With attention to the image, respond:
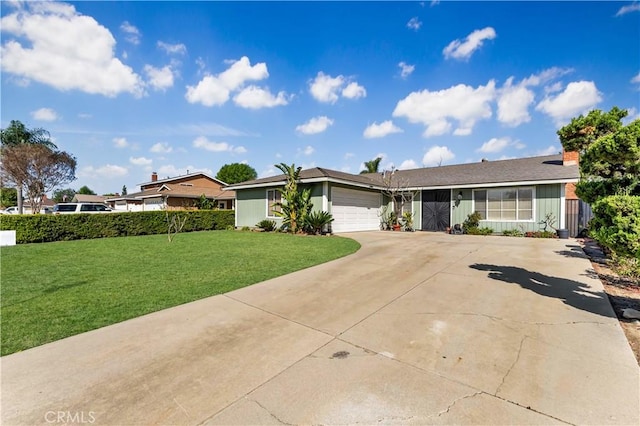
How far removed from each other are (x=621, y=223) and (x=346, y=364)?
401 centimetres

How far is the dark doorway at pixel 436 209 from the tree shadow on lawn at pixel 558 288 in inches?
393

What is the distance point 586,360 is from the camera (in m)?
2.71

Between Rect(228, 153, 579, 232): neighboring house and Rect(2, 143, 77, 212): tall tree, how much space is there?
65.8 ft

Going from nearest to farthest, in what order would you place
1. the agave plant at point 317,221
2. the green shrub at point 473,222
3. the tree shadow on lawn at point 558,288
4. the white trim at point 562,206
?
the tree shadow on lawn at point 558,288 < the white trim at point 562,206 < the agave plant at point 317,221 < the green shrub at point 473,222

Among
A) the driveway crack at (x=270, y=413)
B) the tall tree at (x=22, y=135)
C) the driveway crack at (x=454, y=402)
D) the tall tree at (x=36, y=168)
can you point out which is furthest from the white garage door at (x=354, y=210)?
the tall tree at (x=22, y=135)

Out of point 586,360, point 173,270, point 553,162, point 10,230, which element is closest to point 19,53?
point 10,230

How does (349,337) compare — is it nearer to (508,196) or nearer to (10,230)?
(508,196)

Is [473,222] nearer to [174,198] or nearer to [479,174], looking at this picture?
[479,174]

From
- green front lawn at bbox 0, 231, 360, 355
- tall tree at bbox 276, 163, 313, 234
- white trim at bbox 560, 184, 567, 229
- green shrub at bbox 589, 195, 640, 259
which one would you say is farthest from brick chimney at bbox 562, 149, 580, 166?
green shrub at bbox 589, 195, 640, 259

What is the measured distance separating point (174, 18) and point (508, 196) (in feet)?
54.9

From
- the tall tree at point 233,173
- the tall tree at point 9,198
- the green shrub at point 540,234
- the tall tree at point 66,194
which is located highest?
the tall tree at point 233,173

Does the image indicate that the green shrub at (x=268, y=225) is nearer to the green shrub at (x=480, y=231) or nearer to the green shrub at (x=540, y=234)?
the green shrub at (x=480, y=231)

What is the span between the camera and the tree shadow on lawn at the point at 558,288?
4.18 metres

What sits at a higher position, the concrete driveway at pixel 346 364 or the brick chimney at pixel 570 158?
the brick chimney at pixel 570 158
